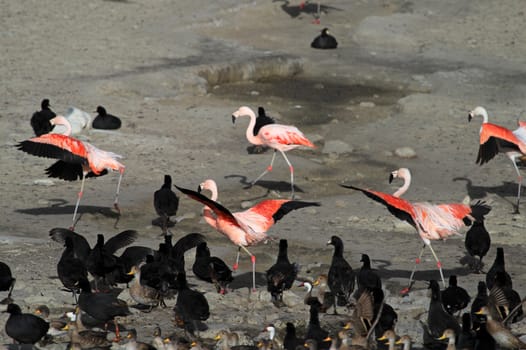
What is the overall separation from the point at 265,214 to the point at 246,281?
75 centimetres

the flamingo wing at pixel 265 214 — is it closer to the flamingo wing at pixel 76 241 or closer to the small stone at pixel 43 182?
the flamingo wing at pixel 76 241

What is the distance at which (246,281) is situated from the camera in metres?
12.2

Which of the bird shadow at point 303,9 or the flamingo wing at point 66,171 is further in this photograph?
the bird shadow at point 303,9

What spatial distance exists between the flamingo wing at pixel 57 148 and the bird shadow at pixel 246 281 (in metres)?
2.82

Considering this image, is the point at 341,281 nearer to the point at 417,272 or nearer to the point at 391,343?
the point at 391,343


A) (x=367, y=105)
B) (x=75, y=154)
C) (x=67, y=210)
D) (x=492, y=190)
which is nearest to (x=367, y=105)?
(x=367, y=105)

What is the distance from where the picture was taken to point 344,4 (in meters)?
29.5

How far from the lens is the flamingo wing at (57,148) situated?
1387 cm

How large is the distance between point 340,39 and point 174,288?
15.5m

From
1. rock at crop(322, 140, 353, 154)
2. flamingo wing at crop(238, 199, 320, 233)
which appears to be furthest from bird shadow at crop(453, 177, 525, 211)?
flamingo wing at crop(238, 199, 320, 233)

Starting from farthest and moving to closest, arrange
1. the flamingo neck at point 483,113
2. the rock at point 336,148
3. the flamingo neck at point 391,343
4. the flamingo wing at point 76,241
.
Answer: the rock at point 336,148 → the flamingo neck at point 483,113 → the flamingo wing at point 76,241 → the flamingo neck at point 391,343

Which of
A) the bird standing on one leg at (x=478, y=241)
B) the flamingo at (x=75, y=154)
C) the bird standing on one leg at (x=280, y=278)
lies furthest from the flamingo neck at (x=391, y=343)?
the flamingo at (x=75, y=154)

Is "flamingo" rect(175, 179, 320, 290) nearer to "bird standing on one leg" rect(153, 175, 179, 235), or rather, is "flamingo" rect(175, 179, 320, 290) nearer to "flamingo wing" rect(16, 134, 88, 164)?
"bird standing on one leg" rect(153, 175, 179, 235)

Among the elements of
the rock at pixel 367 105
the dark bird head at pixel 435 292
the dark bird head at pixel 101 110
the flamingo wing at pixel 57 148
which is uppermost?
the dark bird head at pixel 435 292
